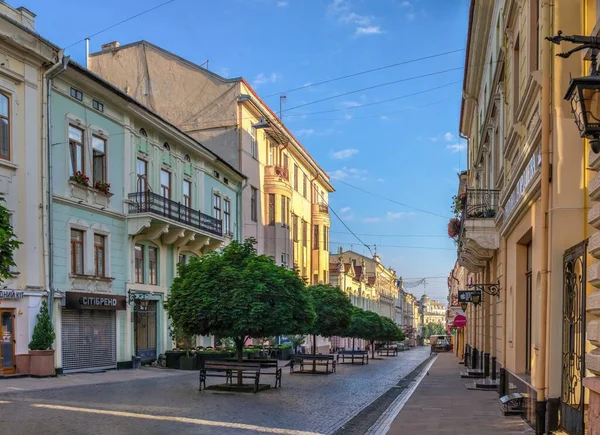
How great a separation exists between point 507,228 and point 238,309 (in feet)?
21.7

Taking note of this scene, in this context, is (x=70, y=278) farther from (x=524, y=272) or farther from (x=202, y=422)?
(x=524, y=272)

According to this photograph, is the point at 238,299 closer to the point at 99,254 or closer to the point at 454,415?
the point at 454,415

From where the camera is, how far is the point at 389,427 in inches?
444

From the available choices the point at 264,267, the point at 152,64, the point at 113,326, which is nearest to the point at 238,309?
the point at 264,267

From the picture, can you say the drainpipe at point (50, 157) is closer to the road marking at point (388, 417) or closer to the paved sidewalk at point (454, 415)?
the road marking at point (388, 417)

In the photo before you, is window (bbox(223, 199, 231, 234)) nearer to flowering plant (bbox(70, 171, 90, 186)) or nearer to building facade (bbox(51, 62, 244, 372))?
building facade (bbox(51, 62, 244, 372))

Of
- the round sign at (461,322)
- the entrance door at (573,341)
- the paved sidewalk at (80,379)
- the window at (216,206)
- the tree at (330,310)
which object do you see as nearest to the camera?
the entrance door at (573,341)

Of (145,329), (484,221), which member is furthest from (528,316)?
(145,329)

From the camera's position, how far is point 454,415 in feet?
41.9

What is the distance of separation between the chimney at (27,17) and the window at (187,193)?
11.9 meters

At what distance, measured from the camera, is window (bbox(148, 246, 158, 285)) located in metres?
27.8

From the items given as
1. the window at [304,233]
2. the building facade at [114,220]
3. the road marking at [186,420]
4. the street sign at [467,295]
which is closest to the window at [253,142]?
the building facade at [114,220]

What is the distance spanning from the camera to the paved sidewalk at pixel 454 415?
10.7 meters

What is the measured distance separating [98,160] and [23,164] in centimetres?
466
